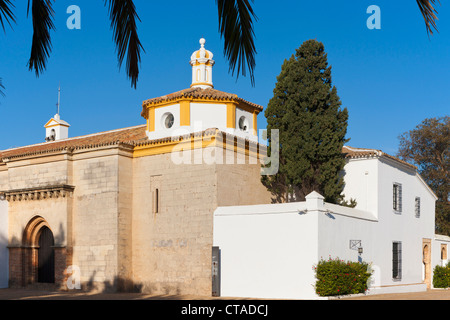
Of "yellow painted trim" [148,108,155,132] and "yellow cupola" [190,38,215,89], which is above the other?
"yellow cupola" [190,38,215,89]

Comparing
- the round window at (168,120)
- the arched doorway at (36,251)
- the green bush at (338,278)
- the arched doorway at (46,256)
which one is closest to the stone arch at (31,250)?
the arched doorway at (36,251)

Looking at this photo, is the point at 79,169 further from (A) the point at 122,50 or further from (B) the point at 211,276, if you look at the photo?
(A) the point at 122,50

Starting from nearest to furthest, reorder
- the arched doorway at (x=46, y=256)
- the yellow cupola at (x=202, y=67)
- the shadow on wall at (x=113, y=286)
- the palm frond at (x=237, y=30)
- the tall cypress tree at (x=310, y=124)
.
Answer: the palm frond at (x=237, y=30), the shadow on wall at (x=113, y=286), the tall cypress tree at (x=310, y=124), the arched doorway at (x=46, y=256), the yellow cupola at (x=202, y=67)

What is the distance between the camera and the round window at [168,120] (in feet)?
67.3

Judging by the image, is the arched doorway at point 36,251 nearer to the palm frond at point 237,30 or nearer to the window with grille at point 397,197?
the window with grille at point 397,197

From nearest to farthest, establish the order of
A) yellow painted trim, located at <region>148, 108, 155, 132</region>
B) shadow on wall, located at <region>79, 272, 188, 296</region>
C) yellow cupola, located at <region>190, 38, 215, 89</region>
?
shadow on wall, located at <region>79, 272, 188, 296</region> → yellow painted trim, located at <region>148, 108, 155, 132</region> → yellow cupola, located at <region>190, 38, 215, 89</region>

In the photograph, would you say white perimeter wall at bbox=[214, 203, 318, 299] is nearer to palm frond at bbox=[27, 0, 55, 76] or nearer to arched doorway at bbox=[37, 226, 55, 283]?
arched doorway at bbox=[37, 226, 55, 283]

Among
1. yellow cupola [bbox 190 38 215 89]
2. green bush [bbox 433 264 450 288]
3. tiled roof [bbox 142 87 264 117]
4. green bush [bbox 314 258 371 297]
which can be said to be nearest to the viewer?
green bush [bbox 314 258 371 297]

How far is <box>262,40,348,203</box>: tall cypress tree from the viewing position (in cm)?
1942

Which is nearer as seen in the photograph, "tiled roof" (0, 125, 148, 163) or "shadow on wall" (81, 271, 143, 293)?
"shadow on wall" (81, 271, 143, 293)

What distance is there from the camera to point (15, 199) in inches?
865

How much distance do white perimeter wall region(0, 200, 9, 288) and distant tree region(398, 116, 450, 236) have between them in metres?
25.8

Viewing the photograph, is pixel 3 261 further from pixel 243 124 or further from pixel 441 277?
pixel 441 277

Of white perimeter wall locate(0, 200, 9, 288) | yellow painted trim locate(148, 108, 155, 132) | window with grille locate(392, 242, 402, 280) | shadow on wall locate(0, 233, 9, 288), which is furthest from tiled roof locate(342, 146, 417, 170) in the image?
shadow on wall locate(0, 233, 9, 288)
